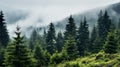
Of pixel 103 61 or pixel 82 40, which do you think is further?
pixel 82 40

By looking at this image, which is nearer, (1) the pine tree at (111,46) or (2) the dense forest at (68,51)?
(2) the dense forest at (68,51)

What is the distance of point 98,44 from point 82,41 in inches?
179

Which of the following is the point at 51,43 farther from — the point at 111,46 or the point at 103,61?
the point at 103,61

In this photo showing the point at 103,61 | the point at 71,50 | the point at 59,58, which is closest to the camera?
the point at 103,61

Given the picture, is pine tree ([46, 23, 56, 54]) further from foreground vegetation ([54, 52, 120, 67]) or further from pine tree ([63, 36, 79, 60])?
foreground vegetation ([54, 52, 120, 67])

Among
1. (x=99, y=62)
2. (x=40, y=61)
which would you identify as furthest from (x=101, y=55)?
(x=40, y=61)

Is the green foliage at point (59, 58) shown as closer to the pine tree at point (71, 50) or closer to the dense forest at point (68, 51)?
the dense forest at point (68, 51)

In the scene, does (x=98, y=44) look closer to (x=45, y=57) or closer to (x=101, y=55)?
(x=45, y=57)

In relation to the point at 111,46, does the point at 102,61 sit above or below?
below

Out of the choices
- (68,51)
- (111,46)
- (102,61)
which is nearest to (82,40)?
(68,51)

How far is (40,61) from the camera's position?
71812 mm

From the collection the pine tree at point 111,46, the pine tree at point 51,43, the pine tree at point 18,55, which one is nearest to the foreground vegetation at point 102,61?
the pine tree at point 111,46

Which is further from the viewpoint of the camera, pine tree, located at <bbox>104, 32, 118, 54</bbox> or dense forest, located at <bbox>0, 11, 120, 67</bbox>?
pine tree, located at <bbox>104, 32, 118, 54</bbox>

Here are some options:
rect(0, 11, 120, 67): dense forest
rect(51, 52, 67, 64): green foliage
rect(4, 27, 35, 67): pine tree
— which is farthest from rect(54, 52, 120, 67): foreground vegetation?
rect(4, 27, 35, 67): pine tree
